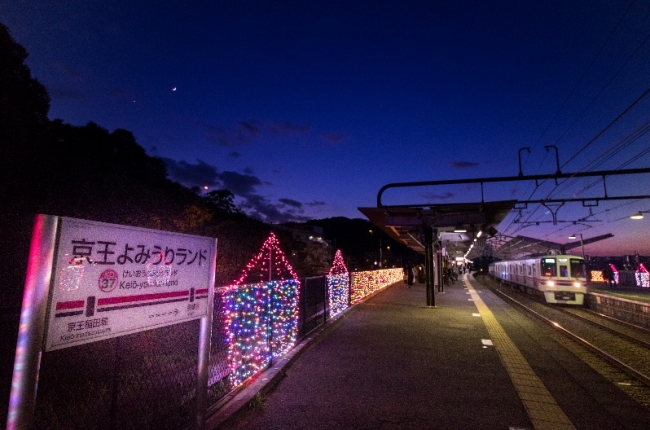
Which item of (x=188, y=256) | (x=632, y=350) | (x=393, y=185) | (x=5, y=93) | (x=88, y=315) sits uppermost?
(x=5, y=93)

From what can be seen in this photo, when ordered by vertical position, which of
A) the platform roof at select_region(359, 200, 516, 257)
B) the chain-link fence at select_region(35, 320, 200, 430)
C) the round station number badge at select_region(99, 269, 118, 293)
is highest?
the platform roof at select_region(359, 200, 516, 257)

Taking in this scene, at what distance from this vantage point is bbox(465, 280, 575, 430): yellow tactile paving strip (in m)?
4.20

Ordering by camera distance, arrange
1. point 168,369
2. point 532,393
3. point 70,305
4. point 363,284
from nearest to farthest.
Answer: point 70,305
point 532,393
point 168,369
point 363,284

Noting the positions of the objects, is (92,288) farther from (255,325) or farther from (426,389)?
(426,389)

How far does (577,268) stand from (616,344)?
1090cm

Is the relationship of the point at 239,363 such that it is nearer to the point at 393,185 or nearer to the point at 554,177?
the point at 393,185

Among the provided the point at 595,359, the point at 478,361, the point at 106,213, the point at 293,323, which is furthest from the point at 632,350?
the point at 106,213

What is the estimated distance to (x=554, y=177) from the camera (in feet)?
34.3

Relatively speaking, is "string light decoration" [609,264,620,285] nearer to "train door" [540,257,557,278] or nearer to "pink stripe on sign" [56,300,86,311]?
"train door" [540,257,557,278]

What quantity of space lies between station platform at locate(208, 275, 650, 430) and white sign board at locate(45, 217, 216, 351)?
1.55m

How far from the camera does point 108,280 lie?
253 centimetres

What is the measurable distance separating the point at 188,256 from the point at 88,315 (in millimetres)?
1041

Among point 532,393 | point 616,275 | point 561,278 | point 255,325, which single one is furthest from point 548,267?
Result: point 255,325

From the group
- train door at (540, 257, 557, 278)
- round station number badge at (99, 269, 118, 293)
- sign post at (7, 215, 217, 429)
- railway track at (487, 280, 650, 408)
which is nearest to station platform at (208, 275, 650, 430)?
railway track at (487, 280, 650, 408)
